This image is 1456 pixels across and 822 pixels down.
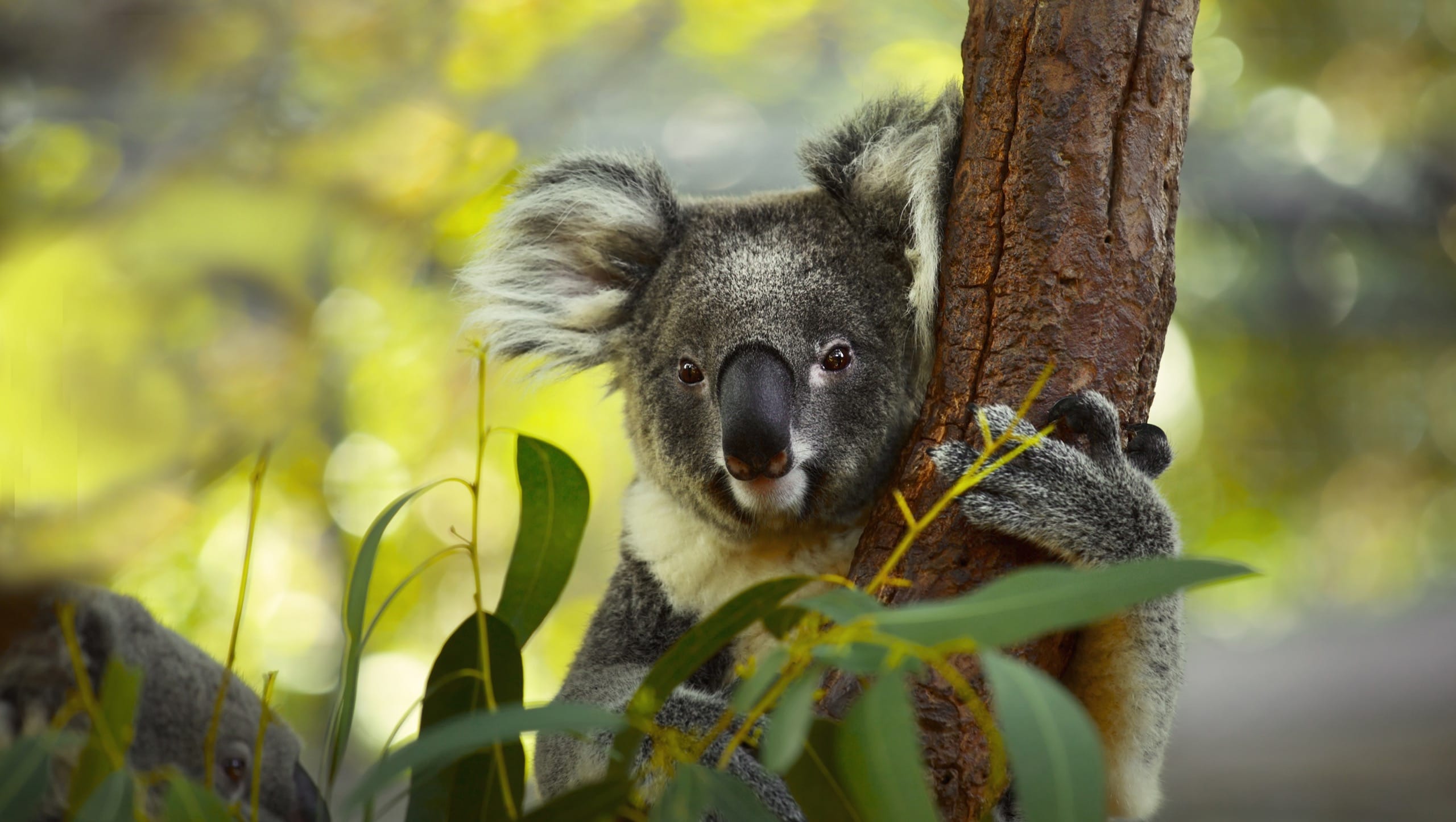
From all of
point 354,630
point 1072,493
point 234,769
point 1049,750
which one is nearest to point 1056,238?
point 1072,493

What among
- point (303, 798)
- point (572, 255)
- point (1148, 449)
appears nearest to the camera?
point (1148, 449)

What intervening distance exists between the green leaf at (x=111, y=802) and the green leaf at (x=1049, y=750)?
2.60 ft

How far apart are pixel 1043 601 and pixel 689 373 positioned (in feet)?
3.86

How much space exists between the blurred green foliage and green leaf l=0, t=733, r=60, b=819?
212 cm

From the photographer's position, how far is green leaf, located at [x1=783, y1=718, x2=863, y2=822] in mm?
1136

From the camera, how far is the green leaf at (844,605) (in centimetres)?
91

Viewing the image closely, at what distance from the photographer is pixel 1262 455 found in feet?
19.5

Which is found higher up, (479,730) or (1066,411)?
(1066,411)

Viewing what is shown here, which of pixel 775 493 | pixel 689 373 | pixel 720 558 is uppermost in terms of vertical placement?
pixel 689 373

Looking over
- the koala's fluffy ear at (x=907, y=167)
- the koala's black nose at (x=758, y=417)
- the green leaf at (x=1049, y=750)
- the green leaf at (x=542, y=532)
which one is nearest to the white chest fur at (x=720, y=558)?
the koala's black nose at (x=758, y=417)

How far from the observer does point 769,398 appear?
1741 millimetres

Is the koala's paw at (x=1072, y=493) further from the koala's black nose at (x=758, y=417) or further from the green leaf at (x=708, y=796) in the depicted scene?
the green leaf at (x=708, y=796)

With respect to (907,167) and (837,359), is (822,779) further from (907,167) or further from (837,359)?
(907,167)

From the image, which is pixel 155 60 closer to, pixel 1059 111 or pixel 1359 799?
pixel 1059 111
